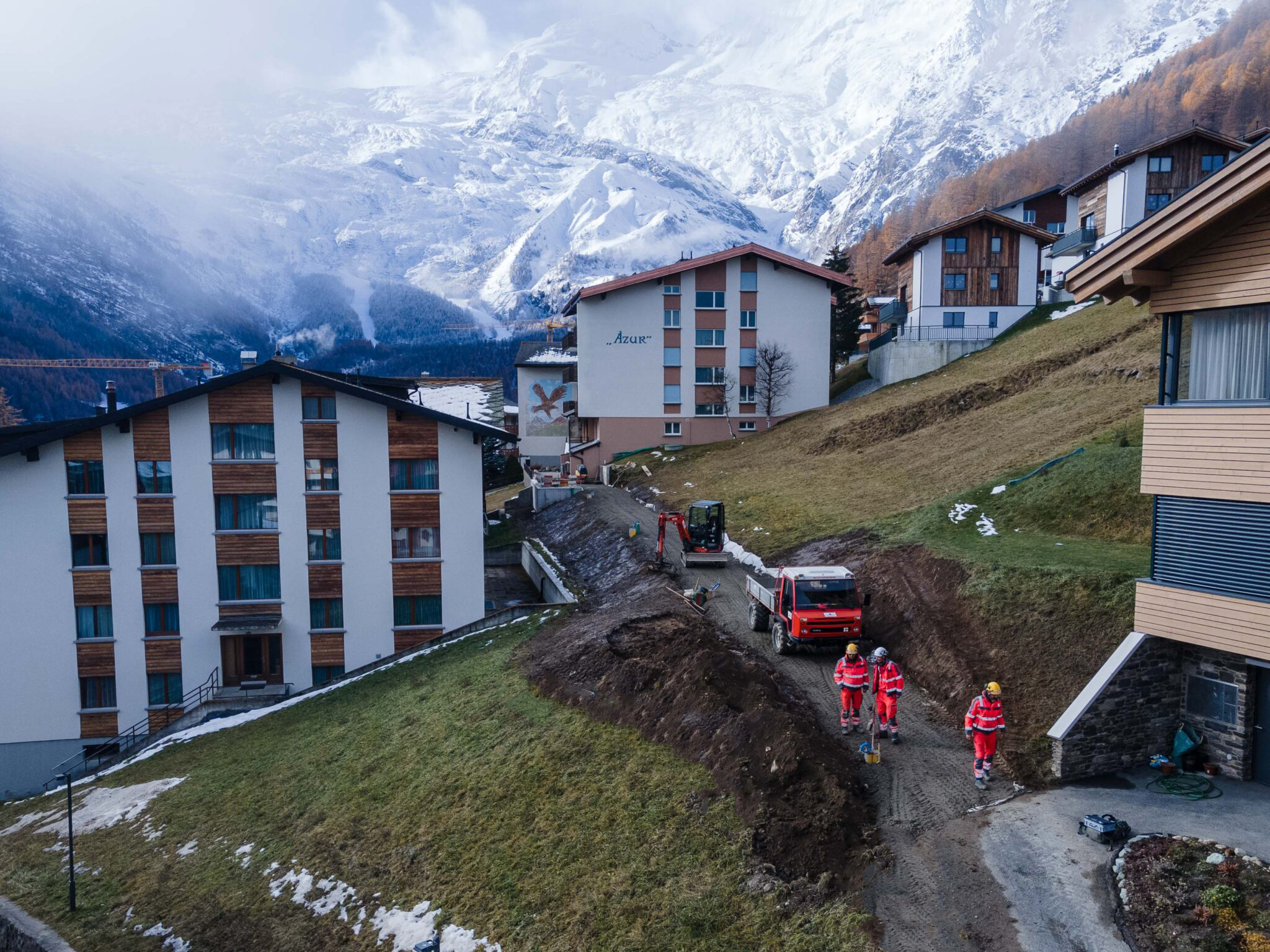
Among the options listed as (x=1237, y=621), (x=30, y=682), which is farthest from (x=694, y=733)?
(x=30, y=682)

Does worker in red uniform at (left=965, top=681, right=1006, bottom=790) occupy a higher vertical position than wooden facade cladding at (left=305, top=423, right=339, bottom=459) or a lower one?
lower

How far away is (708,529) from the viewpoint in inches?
1270

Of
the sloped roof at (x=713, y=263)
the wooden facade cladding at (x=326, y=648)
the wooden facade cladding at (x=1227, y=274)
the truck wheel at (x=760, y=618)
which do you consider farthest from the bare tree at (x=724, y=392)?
the wooden facade cladding at (x=1227, y=274)

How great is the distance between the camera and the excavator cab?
32.2 meters

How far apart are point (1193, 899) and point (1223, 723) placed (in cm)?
428

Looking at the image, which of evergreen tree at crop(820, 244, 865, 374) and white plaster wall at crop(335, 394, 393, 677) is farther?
evergreen tree at crop(820, 244, 865, 374)

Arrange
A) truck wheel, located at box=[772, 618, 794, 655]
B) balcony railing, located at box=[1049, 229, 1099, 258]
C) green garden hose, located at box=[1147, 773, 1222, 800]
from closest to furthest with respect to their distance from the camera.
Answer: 1. green garden hose, located at box=[1147, 773, 1222, 800]
2. truck wheel, located at box=[772, 618, 794, 655]
3. balcony railing, located at box=[1049, 229, 1099, 258]

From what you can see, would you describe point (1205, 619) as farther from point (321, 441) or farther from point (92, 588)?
point (92, 588)

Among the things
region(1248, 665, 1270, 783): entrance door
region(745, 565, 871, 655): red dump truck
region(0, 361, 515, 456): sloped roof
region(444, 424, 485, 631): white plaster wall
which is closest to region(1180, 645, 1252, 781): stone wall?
region(1248, 665, 1270, 783): entrance door

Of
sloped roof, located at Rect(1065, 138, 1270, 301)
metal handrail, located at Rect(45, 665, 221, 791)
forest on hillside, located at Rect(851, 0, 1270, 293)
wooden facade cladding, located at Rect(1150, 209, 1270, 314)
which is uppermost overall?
forest on hillside, located at Rect(851, 0, 1270, 293)

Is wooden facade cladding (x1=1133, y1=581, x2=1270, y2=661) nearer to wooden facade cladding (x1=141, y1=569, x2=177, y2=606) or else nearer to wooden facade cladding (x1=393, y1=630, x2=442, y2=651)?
wooden facade cladding (x1=393, y1=630, x2=442, y2=651)

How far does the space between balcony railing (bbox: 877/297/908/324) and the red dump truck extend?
47296mm

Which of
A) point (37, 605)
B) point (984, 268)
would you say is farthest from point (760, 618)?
point (984, 268)

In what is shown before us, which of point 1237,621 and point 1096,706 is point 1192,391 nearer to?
point 1237,621
